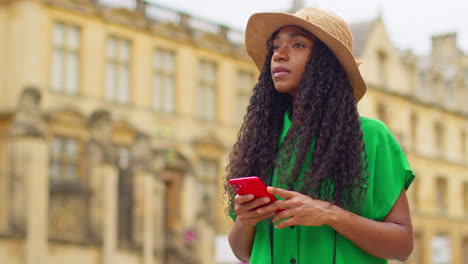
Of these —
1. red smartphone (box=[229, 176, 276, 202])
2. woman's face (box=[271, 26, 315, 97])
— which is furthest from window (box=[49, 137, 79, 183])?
red smartphone (box=[229, 176, 276, 202])

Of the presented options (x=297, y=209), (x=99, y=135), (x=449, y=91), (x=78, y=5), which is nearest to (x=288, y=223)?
(x=297, y=209)

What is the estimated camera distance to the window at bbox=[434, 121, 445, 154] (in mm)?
42281

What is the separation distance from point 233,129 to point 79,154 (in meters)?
7.47

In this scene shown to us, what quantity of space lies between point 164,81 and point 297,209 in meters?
25.0

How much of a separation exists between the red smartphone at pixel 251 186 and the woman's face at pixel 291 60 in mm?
533

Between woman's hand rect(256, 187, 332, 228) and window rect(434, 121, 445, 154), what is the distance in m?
40.7

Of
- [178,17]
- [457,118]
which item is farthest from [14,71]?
[457,118]

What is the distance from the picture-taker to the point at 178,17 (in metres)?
28.1

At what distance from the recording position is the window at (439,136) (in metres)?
42.3

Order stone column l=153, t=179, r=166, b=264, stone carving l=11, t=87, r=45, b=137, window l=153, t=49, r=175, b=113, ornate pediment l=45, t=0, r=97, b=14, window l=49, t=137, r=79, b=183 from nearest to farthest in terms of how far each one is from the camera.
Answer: stone carving l=11, t=87, r=45, b=137, stone column l=153, t=179, r=166, b=264, window l=49, t=137, r=79, b=183, ornate pediment l=45, t=0, r=97, b=14, window l=153, t=49, r=175, b=113

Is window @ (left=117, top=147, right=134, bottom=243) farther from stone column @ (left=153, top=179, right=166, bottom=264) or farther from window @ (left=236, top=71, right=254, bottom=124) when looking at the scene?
window @ (left=236, top=71, right=254, bottom=124)

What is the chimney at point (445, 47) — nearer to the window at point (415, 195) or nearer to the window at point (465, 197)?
the window at point (465, 197)

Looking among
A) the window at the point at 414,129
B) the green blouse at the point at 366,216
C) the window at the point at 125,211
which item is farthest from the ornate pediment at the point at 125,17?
the green blouse at the point at 366,216

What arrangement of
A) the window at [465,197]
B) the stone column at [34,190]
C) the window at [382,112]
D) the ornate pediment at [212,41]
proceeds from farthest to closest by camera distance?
the window at [465,197]
the window at [382,112]
the ornate pediment at [212,41]
the stone column at [34,190]
